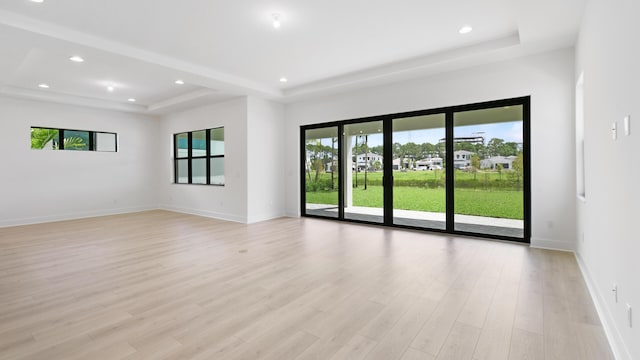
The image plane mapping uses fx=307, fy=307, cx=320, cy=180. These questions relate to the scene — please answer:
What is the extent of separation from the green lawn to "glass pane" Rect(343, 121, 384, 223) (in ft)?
0.07

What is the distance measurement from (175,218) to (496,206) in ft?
22.5

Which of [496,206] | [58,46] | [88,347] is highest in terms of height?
[58,46]

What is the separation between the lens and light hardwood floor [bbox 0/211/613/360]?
6.56 feet

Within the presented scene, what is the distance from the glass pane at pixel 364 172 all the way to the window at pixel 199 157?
313 centimetres

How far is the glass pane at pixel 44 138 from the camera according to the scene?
710cm

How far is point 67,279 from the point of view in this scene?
3305 millimetres

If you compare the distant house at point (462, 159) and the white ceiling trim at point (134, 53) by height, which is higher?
the white ceiling trim at point (134, 53)

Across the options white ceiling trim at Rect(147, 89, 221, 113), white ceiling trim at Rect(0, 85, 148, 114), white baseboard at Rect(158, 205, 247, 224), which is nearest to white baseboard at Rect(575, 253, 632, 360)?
white baseboard at Rect(158, 205, 247, 224)

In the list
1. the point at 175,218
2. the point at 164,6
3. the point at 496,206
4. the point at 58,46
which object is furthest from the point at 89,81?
the point at 496,206

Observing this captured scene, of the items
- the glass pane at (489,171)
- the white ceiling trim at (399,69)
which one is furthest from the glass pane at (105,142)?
the glass pane at (489,171)

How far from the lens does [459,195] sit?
5277mm

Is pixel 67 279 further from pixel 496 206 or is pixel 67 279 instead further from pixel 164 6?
pixel 496 206

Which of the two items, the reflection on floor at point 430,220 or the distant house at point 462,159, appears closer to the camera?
the reflection on floor at point 430,220

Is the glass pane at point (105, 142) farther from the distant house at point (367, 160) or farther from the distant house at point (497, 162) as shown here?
the distant house at point (497, 162)
